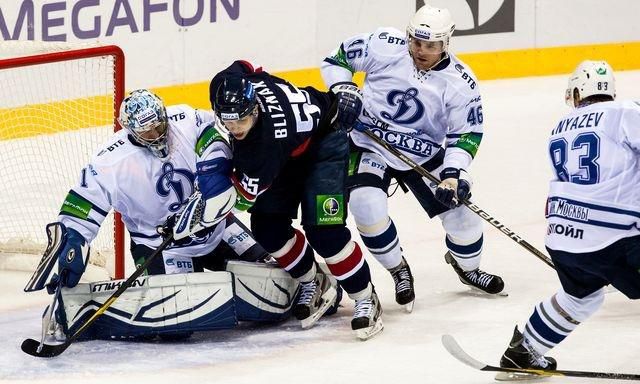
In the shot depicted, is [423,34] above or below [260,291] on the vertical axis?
above

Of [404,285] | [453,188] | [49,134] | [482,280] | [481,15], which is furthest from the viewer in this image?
[481,15]

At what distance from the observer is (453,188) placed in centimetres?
517

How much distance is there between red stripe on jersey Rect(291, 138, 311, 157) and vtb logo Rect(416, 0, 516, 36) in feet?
13.5

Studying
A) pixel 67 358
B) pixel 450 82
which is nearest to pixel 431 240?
pixel 450 82

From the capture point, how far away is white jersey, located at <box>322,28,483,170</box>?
5.31m

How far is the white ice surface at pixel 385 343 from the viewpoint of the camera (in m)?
4.55

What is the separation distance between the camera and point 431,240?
250 inches

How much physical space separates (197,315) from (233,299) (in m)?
0.13

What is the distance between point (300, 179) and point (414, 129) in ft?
2.06

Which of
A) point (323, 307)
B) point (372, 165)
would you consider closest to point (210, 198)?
point (323, 307)

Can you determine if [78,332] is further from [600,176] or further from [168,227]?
[600,176]

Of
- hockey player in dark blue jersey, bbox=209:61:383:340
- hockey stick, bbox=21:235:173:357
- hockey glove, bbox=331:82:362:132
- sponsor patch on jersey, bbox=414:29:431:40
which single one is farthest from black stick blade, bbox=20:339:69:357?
sponsor patch on jersey, bbox=414:29:431:40

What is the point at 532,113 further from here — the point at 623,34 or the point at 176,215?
the point at 176,215

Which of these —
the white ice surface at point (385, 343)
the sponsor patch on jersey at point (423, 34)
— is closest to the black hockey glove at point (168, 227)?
the white ice surface at point (385, 343)
